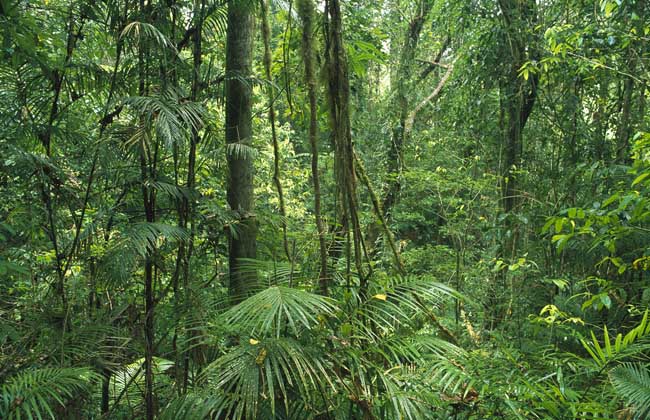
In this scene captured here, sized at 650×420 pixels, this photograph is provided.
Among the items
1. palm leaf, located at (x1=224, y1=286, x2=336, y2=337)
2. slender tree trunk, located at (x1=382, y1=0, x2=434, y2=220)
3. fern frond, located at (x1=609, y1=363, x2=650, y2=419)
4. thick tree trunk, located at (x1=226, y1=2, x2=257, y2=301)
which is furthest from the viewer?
slender tree trunk, located at (x1=382, y1=0, x2=434, y2=220)

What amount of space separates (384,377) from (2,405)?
1325mm

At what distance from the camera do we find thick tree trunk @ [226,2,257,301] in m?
2.46

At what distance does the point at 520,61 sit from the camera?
439cm

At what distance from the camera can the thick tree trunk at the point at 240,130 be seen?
8.07 ft

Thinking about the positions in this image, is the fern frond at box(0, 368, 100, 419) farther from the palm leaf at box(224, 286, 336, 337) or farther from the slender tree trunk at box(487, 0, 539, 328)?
the slender tree trunk at box(487, 0, 539, 328)

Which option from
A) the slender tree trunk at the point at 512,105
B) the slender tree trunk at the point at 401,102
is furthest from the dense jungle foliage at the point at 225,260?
the slender tree trunk at the point at 401,102

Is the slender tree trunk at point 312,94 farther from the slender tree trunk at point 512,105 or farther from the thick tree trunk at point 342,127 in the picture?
the slender tree trunk at point 512,105

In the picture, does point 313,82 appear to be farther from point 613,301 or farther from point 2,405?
point 613,301

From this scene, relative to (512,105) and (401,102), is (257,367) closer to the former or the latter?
(512,105)

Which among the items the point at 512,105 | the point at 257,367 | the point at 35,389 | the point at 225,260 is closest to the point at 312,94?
the point at 257,367

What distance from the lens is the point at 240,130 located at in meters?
2.54

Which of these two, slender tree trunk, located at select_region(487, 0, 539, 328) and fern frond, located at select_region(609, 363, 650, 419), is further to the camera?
slender tree trunk, located at select_region(487, 0, 539, 328)

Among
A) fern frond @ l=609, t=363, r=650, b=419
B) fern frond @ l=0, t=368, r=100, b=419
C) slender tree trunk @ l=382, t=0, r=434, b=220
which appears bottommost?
fern frond @ l=609, t=363, r=650, b=419

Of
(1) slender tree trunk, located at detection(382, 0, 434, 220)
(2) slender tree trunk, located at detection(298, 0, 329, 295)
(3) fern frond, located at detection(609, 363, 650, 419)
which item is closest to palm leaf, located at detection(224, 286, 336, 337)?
(2) slender tree trunk, located at detection(298, 0, 329, 295)
